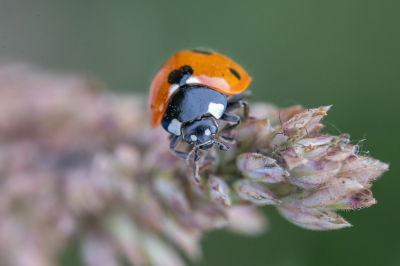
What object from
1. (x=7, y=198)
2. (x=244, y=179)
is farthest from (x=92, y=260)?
(x=244, y=179)

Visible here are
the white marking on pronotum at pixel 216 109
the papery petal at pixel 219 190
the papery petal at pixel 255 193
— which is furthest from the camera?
the white marking on pronotum at pixel 216 109

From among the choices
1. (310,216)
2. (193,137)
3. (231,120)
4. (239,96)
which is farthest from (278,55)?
(310,216)

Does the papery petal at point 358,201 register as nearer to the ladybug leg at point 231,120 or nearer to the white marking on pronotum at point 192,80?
the ladybug leg at point 231,120

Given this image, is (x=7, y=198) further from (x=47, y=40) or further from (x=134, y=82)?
(x=47, y=40)

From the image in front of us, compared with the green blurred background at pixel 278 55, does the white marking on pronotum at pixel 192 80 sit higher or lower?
lower

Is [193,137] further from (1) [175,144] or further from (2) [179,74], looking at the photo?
(2) [179,74]

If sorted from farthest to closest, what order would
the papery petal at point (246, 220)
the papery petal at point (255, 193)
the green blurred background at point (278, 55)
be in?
1. the green blurred background at point (278, 55)
2. the papery petal at point (246, 220)
3. the papery petal at point (255, 193)

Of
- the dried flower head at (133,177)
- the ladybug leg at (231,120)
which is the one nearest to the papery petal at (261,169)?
the dried flower head at (133,177)
